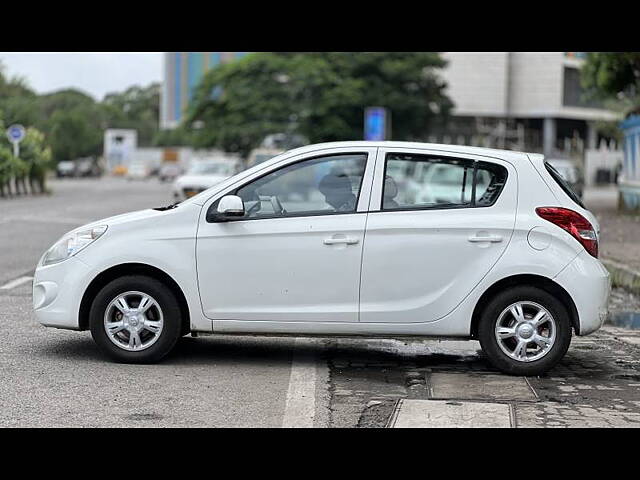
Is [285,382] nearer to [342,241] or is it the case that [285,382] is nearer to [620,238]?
[342,241]

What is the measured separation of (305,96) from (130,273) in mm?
44261

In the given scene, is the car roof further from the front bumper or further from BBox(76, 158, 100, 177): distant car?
BBox(76, 158, 100, 177): distant car

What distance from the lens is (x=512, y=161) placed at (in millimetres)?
8133

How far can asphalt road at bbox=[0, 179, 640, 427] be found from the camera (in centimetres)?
665

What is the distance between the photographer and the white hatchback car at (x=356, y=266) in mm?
7918

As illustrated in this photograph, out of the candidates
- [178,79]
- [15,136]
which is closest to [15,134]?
[15,136]

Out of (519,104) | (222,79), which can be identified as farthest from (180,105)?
(222,79)

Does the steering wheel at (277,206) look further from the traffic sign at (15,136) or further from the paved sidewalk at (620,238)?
the traffic sign at (15,136)

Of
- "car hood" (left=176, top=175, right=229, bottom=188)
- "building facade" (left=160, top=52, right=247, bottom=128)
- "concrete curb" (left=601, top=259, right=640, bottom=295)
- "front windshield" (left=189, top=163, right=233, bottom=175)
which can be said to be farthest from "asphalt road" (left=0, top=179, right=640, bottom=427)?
"building facade" (left=160, top=52, right=247, bottom=128)

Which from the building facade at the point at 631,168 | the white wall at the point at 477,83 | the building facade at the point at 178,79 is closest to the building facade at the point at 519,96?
the white wall at the point at 477,83

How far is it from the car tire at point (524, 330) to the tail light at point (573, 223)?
45cm

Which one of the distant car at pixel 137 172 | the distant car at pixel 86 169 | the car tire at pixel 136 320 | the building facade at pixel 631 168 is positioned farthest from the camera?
the distant car at pixel 86 169
